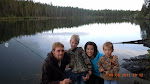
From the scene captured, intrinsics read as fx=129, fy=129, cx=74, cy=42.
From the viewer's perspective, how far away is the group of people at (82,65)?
110 inches

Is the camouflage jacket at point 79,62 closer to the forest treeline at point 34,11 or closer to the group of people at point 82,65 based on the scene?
the group of people at point 82,65

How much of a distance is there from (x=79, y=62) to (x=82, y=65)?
0.38 ft

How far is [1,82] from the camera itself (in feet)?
20.9

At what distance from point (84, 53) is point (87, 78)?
69cm

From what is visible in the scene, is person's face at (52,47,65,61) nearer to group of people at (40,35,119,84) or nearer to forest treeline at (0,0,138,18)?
group of people at (40,35,119,84)

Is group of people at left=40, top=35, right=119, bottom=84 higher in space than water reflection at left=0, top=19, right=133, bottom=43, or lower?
lower

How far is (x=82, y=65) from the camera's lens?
3.53 m

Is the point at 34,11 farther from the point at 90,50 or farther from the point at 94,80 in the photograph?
the point at 94,80

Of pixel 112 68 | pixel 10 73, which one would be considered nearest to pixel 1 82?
pixel 10 73

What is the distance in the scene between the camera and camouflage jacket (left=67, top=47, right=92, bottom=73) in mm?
3504

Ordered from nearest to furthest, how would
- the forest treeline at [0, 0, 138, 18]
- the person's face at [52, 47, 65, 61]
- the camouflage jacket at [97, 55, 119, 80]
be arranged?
the person's face at [52, 47, 65, 61], the camouflage jacket at [97, 55, 119, 80], the forest treeline at [0, 0, 138, 18]

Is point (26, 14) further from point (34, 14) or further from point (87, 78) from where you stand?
point (87, 78)

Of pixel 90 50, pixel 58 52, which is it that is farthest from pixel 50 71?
pixel 90 50

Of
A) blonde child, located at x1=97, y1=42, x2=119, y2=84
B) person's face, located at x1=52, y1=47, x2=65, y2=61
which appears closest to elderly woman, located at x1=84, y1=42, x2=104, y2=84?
blonde child, located at x1=97, y1=42, x2=119, y2=84
